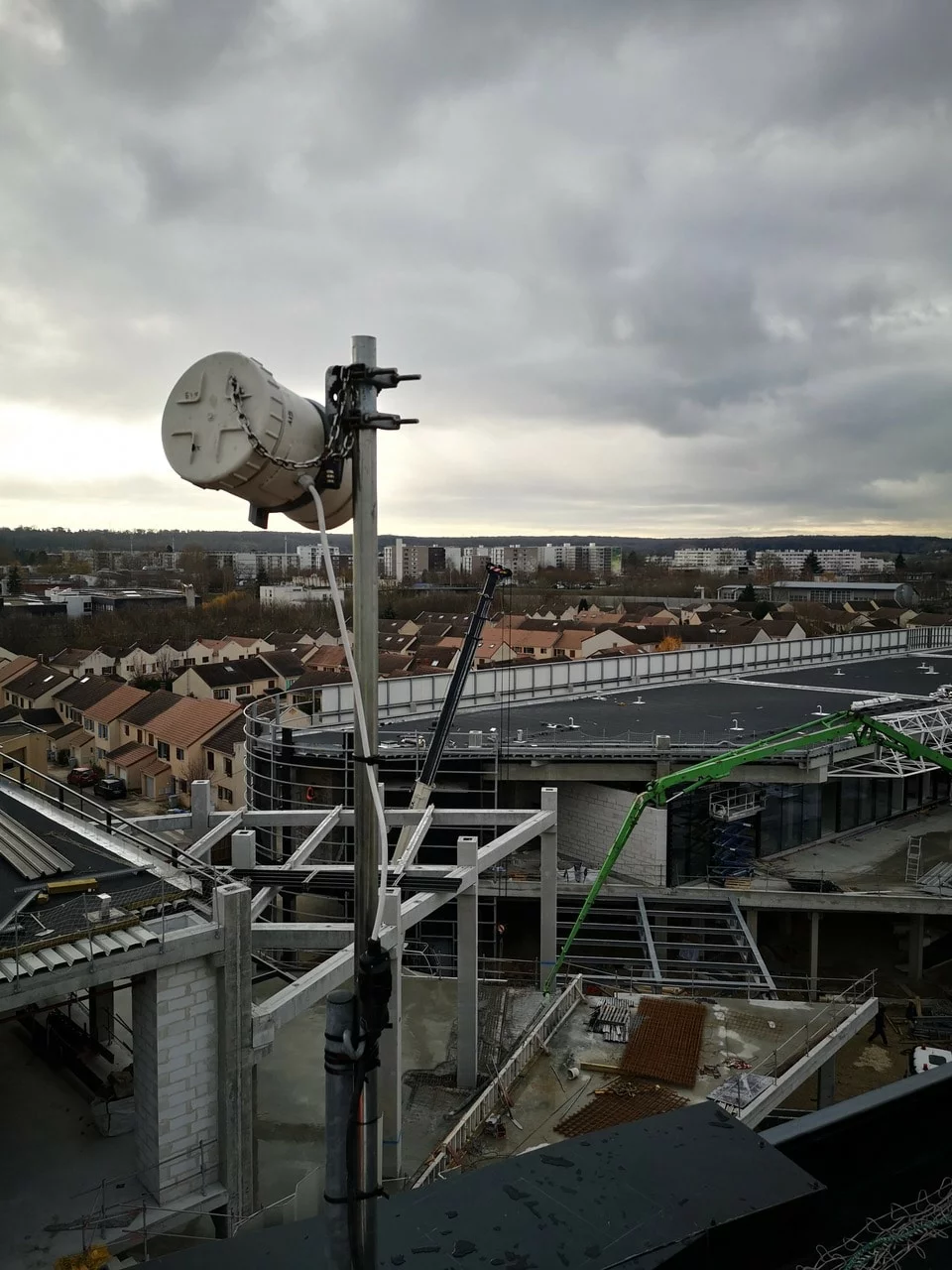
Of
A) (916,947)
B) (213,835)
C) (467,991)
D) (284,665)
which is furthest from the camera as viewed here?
(284,665)

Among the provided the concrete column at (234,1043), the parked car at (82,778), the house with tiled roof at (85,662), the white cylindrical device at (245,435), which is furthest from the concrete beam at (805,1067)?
the house with tiled roof at (85,662)

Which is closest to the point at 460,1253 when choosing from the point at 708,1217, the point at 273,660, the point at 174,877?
the point at 708,1217

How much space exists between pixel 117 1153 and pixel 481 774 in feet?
49.3

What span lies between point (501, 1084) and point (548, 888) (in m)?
5.14

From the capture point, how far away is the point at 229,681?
2359 inches

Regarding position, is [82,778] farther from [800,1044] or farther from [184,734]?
[800,1044]

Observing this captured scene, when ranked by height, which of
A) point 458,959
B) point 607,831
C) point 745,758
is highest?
point 745,758

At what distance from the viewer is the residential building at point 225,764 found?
42.6 meters

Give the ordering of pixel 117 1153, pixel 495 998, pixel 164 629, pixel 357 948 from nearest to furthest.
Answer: pixel 357 948, pixel 117 1153, pixel 495 998, pixel 164 629

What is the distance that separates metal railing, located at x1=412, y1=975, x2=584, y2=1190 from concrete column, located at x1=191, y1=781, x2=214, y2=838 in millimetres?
7647

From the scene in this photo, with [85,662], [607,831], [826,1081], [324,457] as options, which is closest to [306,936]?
[324,457]

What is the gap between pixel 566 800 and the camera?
28.4 m

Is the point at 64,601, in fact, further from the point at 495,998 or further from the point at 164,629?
the point at 495,998

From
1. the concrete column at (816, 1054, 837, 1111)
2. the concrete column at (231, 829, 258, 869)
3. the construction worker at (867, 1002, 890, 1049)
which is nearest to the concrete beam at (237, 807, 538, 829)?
the concrete column at (231, 829, 258, 869)
